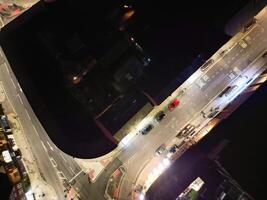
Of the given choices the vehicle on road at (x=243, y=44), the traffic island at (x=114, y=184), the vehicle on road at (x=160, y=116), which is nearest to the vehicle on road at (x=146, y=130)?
the vehicle on road at (x=160, y=116)

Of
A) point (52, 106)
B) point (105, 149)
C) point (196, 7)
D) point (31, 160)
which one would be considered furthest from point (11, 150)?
point (196, 7)

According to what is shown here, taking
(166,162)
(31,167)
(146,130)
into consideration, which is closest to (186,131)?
(166,162)

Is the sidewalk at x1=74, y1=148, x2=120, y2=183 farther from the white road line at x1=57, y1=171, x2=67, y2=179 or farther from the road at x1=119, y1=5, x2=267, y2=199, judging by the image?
the white road line at x1=57, y1=171, x2=67, y2=179

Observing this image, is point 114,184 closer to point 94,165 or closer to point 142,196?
point 94,165

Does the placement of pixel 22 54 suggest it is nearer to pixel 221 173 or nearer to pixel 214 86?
pixel 214 86

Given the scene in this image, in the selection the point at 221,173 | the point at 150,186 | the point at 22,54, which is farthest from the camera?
the point at 22,54

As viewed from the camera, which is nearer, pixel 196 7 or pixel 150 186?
pixel 150 186
